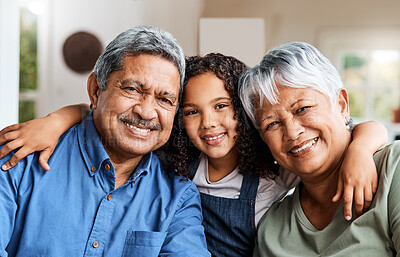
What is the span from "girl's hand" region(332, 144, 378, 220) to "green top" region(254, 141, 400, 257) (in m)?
0.02

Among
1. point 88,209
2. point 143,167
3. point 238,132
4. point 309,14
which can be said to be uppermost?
point 309,14

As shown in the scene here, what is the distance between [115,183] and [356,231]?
71 centimetres

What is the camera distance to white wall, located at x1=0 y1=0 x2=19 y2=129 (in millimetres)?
2043

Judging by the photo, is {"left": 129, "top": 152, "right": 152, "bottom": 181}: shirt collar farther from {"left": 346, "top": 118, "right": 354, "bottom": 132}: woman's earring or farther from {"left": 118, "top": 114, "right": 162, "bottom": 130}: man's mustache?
{"left": 346, "top": 118, "right": 354, "bottom": 132}: woman's earring

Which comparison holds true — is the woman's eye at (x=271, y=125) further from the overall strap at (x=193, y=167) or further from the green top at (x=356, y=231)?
the overall strap at (x=193, y=167)

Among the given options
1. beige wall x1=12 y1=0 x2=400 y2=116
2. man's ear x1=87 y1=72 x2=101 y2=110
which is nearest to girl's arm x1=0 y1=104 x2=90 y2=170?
man's ear x1=87 y1=72 x2=101 y2=110

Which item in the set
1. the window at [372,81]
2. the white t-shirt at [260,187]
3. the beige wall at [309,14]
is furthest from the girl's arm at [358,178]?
the window at [372,81]

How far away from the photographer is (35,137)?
113 cm

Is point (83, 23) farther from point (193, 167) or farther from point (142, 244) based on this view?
point (142, 244)

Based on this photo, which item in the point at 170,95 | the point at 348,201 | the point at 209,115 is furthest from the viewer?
the point at 209,115

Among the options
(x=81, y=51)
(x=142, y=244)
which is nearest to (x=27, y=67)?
(x=81, y=51)

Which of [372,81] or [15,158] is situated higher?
[372,81]

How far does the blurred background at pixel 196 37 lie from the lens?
317cm

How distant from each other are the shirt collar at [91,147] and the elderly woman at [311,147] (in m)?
0.48
